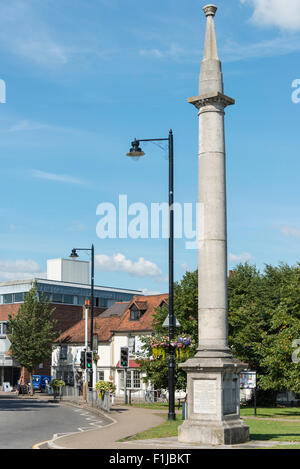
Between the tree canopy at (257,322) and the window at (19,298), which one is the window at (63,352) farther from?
the tree canopy at (257,322)

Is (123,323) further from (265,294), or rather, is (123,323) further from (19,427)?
(19,427)

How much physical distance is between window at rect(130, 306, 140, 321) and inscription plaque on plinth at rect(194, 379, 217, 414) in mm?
45936

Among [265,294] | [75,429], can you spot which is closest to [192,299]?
[265,294]

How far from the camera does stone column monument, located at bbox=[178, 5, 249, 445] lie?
16.9 m

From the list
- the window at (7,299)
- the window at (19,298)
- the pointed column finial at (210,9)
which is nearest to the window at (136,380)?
the window at (19,298)

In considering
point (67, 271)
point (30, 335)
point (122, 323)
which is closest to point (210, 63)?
point (122, 323)

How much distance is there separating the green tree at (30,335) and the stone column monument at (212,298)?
47.0m

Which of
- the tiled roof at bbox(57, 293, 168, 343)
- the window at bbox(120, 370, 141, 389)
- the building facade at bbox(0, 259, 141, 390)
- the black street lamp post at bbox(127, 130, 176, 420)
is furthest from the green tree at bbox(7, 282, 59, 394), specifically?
the black street lamp post at bbox(127, 130, 176, 420)

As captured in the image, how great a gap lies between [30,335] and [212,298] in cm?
4799

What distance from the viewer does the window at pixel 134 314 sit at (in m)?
63.0

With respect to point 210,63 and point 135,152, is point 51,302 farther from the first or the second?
point 210,63

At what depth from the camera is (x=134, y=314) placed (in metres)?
63.5

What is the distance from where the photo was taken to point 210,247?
18.0m
